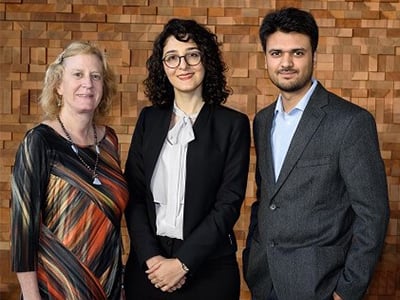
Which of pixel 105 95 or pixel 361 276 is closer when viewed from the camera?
pixel 361 276

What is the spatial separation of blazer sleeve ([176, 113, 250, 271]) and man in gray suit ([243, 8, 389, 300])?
74mm

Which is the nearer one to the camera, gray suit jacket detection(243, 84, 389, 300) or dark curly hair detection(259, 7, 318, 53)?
gray suit jacket detection(243, 84, 389, 300)

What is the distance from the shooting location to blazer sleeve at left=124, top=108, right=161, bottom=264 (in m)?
1.87

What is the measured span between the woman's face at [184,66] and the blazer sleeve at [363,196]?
1.49 feet

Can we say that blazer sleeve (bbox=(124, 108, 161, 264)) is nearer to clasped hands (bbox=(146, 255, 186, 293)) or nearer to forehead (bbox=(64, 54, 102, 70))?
clasped hands (bbox=(146, 255, 186, 293))

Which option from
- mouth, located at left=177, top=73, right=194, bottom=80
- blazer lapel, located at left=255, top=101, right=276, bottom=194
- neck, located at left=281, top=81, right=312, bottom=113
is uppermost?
mouth, located at left=177, top=73, right=194, bottom=80

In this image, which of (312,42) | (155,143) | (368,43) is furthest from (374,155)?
(368,43)

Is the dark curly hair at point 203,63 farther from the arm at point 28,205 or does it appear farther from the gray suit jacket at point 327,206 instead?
the arm at point 28,205

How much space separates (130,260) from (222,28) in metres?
1.27

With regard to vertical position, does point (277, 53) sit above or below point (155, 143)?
above

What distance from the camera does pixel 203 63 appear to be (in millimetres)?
1896

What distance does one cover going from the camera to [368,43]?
113 inches

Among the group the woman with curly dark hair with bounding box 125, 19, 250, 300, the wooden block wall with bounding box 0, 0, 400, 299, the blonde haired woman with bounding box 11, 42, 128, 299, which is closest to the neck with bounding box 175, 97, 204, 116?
the woman with curly dark hair with bounding box 125, 19, 250, 300

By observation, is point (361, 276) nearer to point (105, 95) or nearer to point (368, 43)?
point (105, 95)
